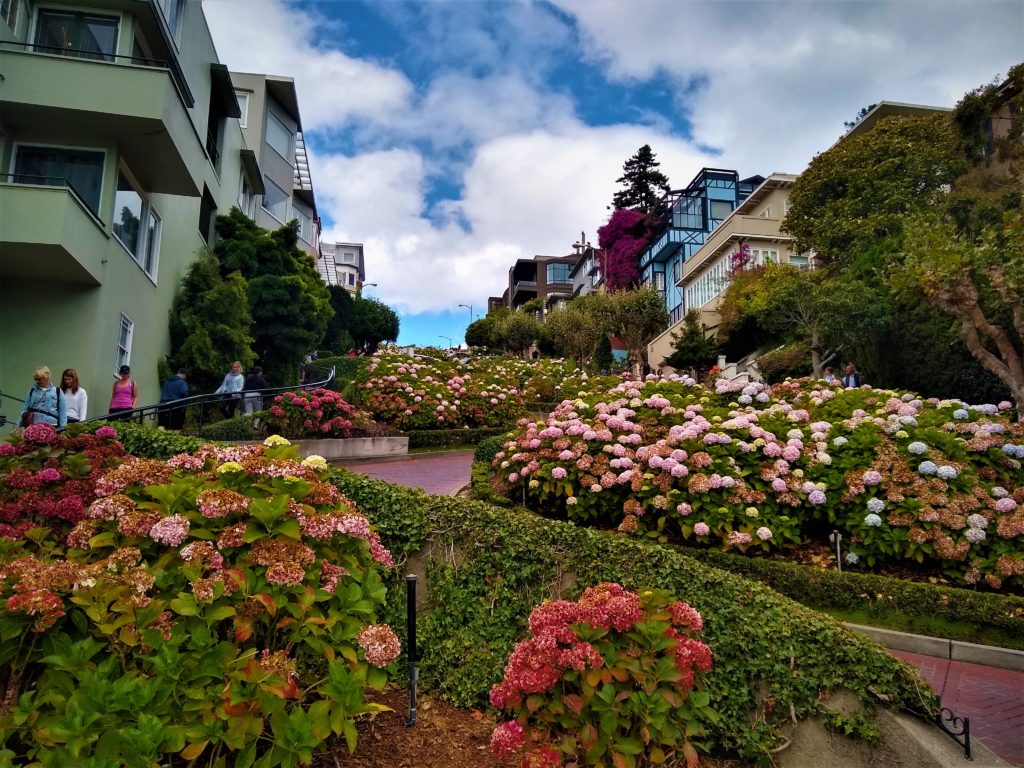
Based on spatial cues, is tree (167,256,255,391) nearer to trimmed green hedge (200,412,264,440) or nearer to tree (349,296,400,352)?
trimmed green hedge (200,412,264,440)

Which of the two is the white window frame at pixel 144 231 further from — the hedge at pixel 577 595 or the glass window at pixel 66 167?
the hedge at pixel 577 595

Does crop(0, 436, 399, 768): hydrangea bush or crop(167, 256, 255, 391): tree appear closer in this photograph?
crop(0, 436, 399, 768): hydrangea bush

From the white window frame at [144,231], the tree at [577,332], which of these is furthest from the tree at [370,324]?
the white window frame at [144,231]

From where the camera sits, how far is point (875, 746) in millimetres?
3363

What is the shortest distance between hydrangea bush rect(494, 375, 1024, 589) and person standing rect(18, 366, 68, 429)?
6228 mm

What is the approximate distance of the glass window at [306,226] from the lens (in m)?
35.2

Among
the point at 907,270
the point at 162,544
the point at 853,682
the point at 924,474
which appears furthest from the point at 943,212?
the point at 162,544

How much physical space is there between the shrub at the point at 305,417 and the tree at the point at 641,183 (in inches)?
2129

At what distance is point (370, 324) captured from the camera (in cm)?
4934

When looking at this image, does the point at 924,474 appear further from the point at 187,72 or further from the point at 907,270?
the point at 187,72

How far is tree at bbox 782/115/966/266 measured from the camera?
27.0 meters

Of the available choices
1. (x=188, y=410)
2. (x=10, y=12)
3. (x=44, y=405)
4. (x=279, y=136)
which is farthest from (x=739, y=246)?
(x=44, y=405)

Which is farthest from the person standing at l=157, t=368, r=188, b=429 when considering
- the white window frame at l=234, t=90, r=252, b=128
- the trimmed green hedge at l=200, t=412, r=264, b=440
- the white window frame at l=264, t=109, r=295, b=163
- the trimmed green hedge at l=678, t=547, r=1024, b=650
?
the white window frame at l=264, t=109, r=295, b=163

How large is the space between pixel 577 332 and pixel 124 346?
78.8ft
